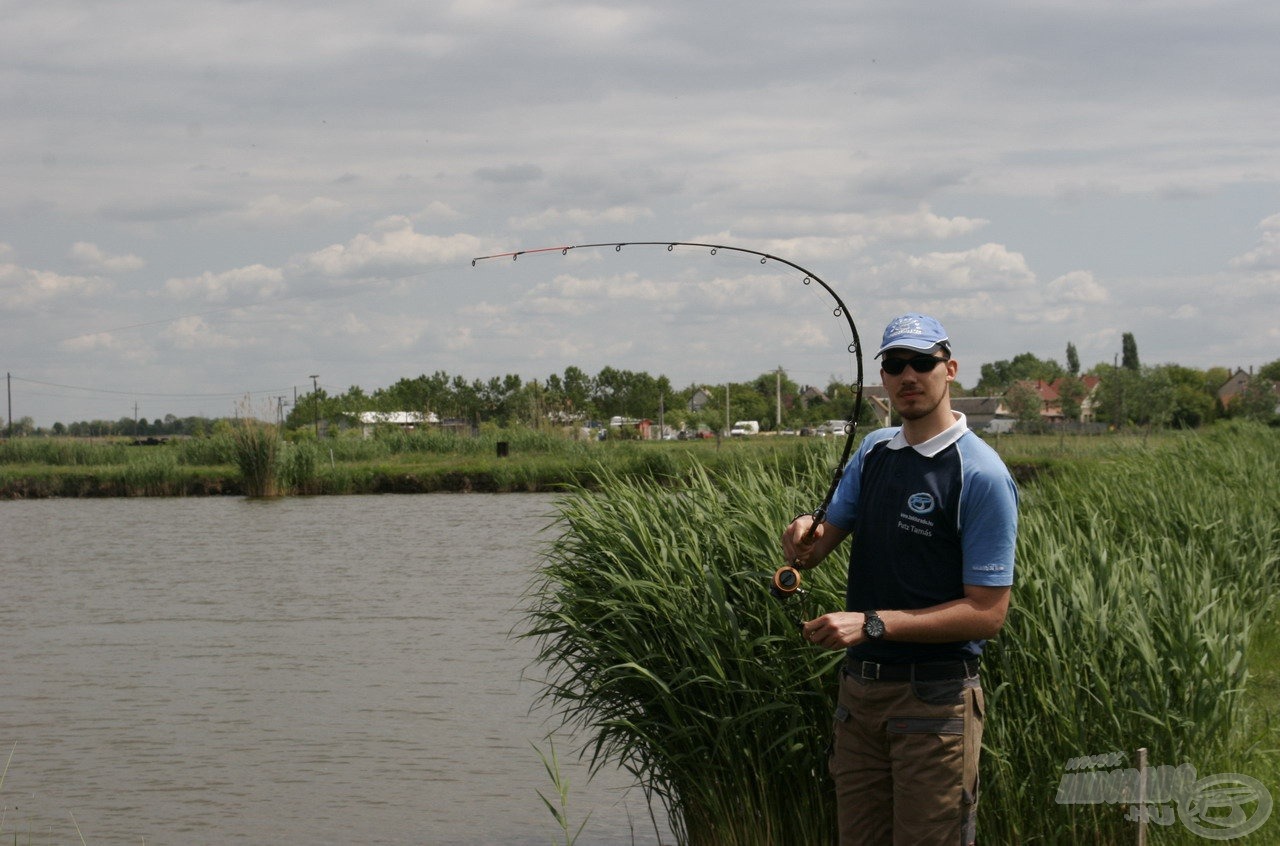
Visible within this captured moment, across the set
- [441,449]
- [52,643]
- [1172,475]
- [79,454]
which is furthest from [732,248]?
[79,454]

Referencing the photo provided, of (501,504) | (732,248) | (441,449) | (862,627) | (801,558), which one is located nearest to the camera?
(862,627)

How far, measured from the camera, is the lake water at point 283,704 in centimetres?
827

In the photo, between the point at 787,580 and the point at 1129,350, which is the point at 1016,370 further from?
the point at 787,580

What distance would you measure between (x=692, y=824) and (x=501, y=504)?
25981mm

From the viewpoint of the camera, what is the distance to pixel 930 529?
3.40 metres

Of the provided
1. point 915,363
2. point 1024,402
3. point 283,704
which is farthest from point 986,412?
point 915,363

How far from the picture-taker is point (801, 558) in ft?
12.7

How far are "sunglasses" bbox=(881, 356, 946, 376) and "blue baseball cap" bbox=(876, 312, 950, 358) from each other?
34 millimetres

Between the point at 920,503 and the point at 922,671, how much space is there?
18.2 inches

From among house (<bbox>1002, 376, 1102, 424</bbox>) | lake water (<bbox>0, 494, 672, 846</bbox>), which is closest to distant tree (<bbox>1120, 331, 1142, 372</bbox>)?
house (<bbox>1002, 376, 1102, 424</bbox>)

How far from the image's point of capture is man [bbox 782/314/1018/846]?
335 cm

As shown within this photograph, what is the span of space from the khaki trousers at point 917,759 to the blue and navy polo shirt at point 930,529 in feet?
0.33

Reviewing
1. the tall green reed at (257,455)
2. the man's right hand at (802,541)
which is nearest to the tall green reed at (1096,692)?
the man's right hand at (802,541)

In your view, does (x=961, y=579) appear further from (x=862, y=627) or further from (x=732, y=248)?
(x=732, y=248)
